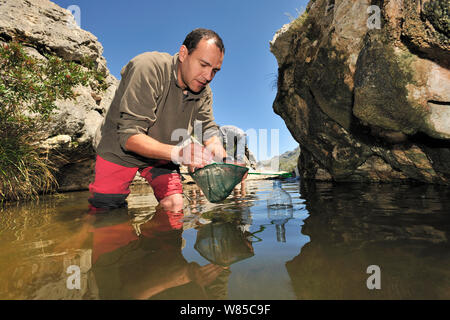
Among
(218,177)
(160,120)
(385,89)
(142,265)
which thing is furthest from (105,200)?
(385,89)

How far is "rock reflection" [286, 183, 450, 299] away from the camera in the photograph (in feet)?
3.20

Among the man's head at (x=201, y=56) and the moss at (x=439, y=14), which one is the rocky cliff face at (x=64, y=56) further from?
the moss at (x=439, y=14)

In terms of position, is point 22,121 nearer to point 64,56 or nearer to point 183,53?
point 64,56

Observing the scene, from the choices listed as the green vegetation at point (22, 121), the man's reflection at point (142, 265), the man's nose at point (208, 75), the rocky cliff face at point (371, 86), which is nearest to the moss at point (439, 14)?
the rocky cliff face at point (371, 86)

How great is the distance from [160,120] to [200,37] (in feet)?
3.54

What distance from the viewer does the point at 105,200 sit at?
3.12 m

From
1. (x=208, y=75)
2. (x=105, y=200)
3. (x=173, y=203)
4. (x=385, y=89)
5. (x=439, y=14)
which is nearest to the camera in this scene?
(x=208, y=75)

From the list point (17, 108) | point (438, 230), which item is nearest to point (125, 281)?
point (438, 230)

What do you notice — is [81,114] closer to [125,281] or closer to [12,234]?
[12,234]

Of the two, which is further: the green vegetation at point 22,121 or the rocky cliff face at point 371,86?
the green vegetation at point 22,121

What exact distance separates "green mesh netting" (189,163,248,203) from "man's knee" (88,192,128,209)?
4.65ft

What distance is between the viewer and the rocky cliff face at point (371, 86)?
359cm

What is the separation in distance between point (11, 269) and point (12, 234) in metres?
1.12

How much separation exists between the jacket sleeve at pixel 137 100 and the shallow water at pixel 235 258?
991 millimetres
